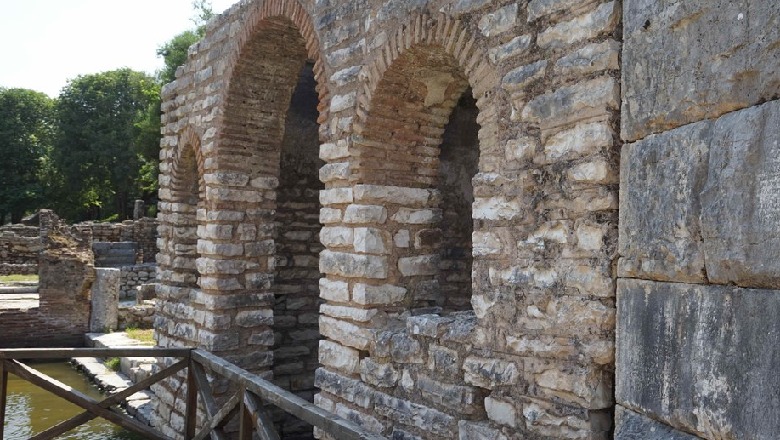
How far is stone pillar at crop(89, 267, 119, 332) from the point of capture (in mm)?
12938

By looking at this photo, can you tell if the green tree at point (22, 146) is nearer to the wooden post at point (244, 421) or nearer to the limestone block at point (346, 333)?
the limestone block at point (346, 333)

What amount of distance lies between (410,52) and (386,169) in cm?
87

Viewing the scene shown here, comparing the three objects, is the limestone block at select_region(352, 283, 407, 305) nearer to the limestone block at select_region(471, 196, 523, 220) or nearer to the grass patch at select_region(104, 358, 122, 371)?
the limestone block at select_region(471, 196, 523, 220)

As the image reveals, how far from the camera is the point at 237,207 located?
668cm

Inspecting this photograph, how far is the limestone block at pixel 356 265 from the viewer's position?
14.5 feet

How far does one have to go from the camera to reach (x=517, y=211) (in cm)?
332

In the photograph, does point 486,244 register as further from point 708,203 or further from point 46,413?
point 46,413

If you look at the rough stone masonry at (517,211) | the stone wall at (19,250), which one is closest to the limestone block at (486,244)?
the rough stone masonry at (517,211)

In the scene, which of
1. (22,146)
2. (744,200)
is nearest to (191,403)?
(744,200)

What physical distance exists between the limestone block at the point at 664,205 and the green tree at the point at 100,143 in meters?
33.6

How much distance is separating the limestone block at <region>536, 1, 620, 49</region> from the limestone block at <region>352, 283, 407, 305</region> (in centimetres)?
203

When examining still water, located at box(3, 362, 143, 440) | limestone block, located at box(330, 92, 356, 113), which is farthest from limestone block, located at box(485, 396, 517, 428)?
still water, located at box(3, 362, 143, 440)

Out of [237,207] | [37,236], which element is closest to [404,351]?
[237,207]

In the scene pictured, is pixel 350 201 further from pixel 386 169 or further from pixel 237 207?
pixel 237 207
